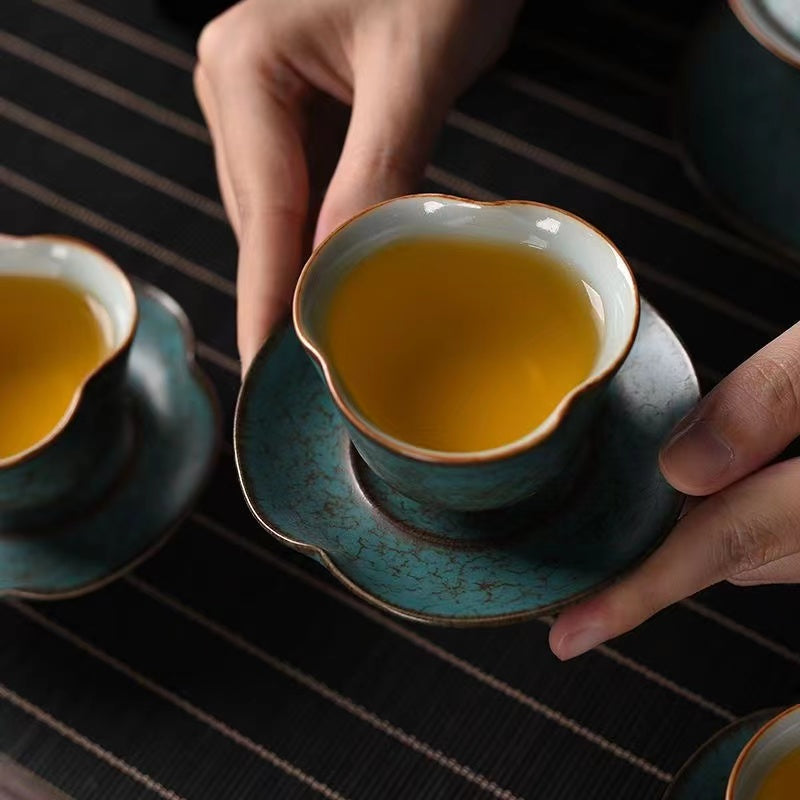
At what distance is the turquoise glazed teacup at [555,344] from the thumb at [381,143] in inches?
5.8

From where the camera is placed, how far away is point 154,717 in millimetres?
912

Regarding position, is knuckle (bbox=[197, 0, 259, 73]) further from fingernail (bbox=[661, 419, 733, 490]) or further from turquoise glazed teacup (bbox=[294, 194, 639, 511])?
fingernail (bbox=[661, 419, 733, 490])

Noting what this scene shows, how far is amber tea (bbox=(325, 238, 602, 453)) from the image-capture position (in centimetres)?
72

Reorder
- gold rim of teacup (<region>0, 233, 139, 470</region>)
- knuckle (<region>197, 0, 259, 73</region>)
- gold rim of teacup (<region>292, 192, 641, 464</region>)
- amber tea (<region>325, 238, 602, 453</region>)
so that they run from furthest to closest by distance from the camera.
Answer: knuckle (<region>197, 0, 259, 73</region>) < gold rim of teacup (<region>0, 233, 139, 470</region>) < amber tea (<region>325, 238, 602, 453</region>) < gold rim of teacup (<region>292, 192, 641, 464</region>)

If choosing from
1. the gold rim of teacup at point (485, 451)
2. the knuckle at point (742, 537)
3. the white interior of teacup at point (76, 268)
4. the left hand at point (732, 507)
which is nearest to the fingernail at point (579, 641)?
the left hand at point (732, 507)

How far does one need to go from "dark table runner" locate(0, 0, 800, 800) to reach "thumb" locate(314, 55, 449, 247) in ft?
0.76

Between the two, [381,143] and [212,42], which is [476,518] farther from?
[212,42]

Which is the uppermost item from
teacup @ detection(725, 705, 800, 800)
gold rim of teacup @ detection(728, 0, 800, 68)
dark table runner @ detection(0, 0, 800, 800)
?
gold rim of teacup @ detection(728, 0, 800, 68)

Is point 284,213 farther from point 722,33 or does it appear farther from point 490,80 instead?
Result: point 722,33

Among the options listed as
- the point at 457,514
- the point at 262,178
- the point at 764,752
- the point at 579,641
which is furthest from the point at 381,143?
the point at 764,752

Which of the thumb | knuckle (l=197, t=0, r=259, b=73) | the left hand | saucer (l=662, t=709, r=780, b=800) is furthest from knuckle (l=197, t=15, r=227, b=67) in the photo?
saucer (l=662, t=709, r=780, b=800)

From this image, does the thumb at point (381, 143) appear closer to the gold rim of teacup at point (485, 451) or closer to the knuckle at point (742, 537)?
the gold rim of teacup at point (485, 451)

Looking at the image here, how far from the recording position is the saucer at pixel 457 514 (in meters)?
0.72

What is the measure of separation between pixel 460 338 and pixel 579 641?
0.25 m
